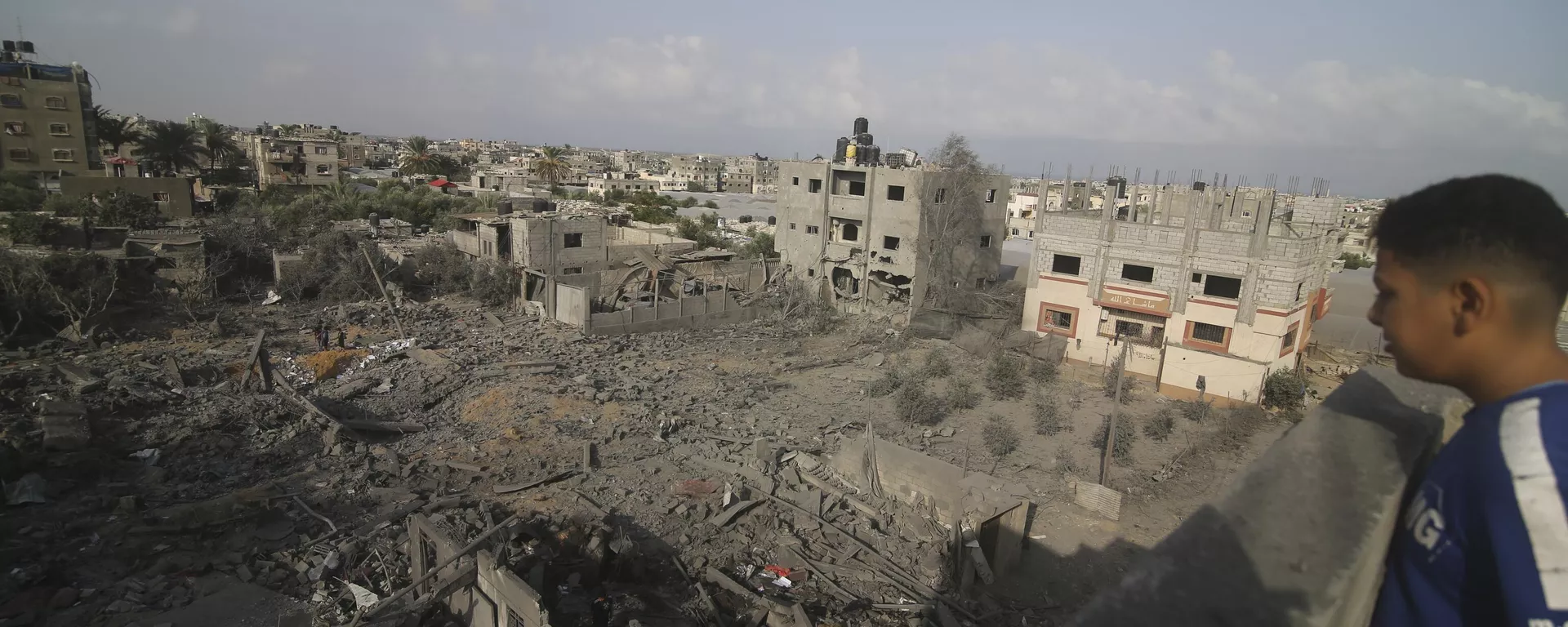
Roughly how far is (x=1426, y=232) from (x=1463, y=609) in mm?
667

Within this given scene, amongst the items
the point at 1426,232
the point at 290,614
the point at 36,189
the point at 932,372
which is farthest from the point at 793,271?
the point at 36,189

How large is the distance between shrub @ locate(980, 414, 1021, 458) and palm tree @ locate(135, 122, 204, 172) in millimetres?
49970

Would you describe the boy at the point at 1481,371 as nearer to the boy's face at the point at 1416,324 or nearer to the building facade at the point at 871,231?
the boy's face at the point at 1416,324

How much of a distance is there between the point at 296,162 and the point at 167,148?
819cm

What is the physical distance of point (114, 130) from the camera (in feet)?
141

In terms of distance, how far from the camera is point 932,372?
20.9m

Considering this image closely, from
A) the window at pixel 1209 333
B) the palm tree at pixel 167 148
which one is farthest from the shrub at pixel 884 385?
the palm tree at pixel 167 148

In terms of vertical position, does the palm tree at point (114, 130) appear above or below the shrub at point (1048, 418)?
above

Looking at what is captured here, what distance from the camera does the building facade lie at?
27.8 m

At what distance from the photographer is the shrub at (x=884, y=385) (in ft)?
61.9

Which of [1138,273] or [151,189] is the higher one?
[151,189]

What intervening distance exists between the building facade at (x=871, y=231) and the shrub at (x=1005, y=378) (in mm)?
7556

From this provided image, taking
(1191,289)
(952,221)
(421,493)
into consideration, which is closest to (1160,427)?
(1191,289)

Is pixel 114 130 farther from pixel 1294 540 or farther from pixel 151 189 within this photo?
pixel 1294 540
